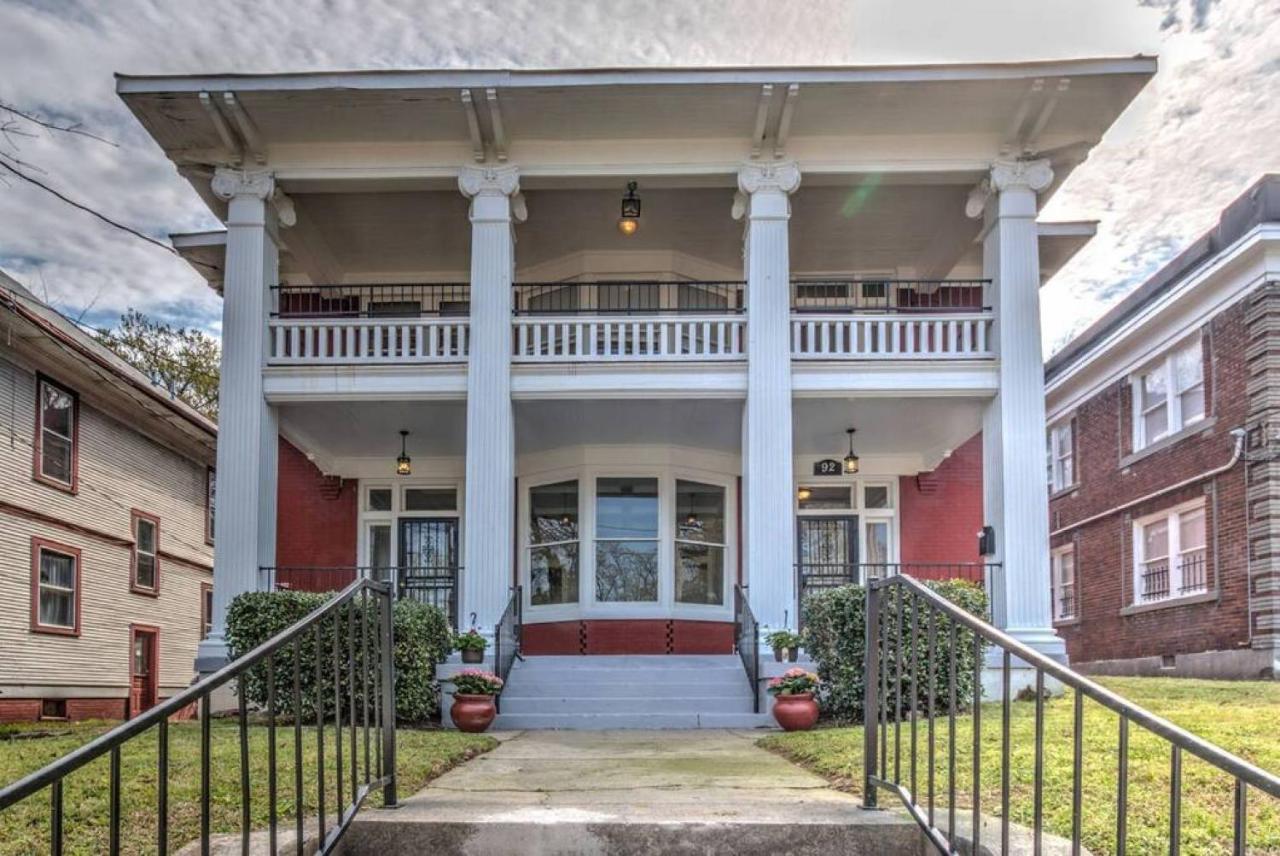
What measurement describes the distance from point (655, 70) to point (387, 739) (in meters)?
8.53

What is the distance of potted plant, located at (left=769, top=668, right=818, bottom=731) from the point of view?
10000mm

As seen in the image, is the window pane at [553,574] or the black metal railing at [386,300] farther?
Result: the black metal railing at [386,300]

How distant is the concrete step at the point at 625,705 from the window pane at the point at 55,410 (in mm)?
9686

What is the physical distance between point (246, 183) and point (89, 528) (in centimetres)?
870

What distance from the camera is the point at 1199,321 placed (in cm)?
1689

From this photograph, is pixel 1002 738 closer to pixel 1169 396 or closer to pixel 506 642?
pixel 506 642

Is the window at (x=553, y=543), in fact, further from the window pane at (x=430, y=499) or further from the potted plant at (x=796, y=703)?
the potted plant at (x=796, y=703)

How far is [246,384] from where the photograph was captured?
12742 millimetres

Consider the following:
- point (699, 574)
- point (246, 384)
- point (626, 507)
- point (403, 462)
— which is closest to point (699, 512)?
point (699, 574)

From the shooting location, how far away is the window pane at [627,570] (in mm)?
15016

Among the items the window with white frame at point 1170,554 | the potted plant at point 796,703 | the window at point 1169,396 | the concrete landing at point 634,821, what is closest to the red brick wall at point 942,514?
the window with white frame at point 1170,554

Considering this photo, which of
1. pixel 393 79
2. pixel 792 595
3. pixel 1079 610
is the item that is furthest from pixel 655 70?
pixel 1079 610

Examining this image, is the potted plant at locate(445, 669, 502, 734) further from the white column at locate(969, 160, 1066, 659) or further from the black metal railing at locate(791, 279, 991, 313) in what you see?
the black metal railing at locate(791, 279, 991, 313)

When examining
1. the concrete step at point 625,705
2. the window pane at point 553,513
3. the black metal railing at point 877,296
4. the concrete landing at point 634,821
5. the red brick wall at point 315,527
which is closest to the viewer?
the concrete landing at point 634,821
